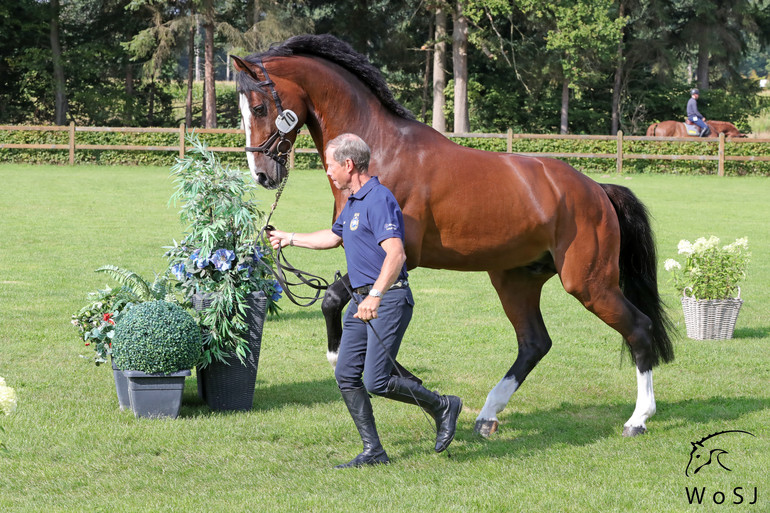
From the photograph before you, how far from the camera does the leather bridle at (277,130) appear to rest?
5.47 metres

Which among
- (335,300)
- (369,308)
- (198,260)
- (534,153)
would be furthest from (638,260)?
(534,153)

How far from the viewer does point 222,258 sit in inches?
240

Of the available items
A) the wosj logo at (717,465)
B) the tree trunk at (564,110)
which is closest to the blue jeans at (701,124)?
the tree trunk at (564,110)

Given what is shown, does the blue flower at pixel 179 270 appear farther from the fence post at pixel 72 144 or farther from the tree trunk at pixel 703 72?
the tree trunk at pixel 703 72

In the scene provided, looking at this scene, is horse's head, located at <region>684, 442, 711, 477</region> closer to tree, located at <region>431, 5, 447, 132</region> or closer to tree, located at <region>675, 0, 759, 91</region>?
tree, located at <region>431, 5, 447, 132</region>

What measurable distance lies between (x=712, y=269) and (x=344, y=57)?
4.86 m

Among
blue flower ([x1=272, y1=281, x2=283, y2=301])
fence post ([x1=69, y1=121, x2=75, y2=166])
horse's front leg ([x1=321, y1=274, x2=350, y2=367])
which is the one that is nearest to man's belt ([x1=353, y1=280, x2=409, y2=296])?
horse's front leg ([x1=321, y1=274, x2=350, y2=367])

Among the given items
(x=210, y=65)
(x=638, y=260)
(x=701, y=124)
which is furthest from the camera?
(x=210, y=65)

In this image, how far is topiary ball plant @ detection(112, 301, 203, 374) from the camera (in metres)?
5.67

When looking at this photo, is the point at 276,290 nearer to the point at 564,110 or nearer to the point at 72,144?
the point at 72,144

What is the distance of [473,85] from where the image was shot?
4356 centimetres

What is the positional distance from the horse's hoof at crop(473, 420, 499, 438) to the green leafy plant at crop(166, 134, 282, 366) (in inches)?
64.5

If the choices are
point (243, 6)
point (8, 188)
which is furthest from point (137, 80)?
point (8, 188)

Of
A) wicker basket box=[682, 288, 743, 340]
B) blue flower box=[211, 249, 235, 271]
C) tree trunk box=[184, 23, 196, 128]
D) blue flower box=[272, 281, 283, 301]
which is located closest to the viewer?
blue flower box=[211, 249, 235, 271]
